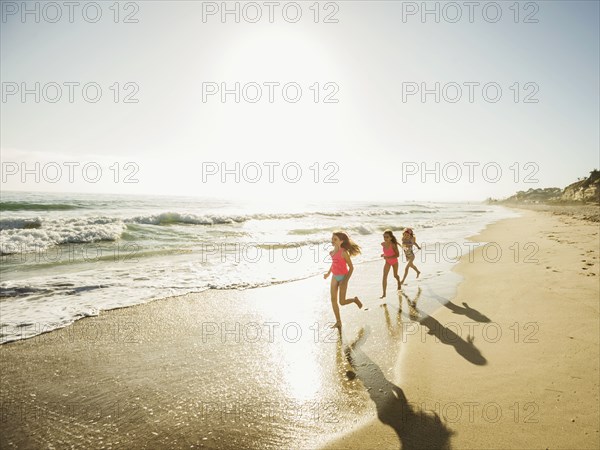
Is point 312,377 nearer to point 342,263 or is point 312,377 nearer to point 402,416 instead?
point 402,416

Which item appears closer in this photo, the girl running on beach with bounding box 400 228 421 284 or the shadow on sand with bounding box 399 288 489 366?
the shadow on sand with bounding box 399 288 489 366

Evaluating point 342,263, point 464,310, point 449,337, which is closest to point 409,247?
point 464,310

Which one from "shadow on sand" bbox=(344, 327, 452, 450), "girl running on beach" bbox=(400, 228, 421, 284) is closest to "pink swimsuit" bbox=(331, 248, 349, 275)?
"shadow on sand" bbox=(344, 327, 452, 450)

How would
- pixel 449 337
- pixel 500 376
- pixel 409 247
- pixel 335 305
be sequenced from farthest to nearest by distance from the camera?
pixel 409 247, pixel 335 305, pixel 449 337, pixel 500 376

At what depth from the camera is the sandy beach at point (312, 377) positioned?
10.6 ft

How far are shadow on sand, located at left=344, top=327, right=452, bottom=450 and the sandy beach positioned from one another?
17 mm

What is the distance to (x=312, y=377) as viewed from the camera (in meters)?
4.33

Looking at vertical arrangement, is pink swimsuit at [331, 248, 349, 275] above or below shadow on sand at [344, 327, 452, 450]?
above

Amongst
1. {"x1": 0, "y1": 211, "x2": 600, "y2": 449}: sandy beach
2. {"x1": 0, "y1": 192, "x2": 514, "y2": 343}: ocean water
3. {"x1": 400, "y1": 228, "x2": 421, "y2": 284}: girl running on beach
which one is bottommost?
{"x1": 0, "y1": 211, "x2": 600, "y2": 449}: sandy beach

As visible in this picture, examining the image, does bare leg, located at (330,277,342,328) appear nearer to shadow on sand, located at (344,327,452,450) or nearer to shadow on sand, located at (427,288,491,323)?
shadow on sand, located at (344,327,452,450)

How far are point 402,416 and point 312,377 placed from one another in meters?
1.31

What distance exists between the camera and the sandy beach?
128 inches

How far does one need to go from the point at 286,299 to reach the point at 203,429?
15.7ft

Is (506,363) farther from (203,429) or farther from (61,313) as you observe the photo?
(61,313)
